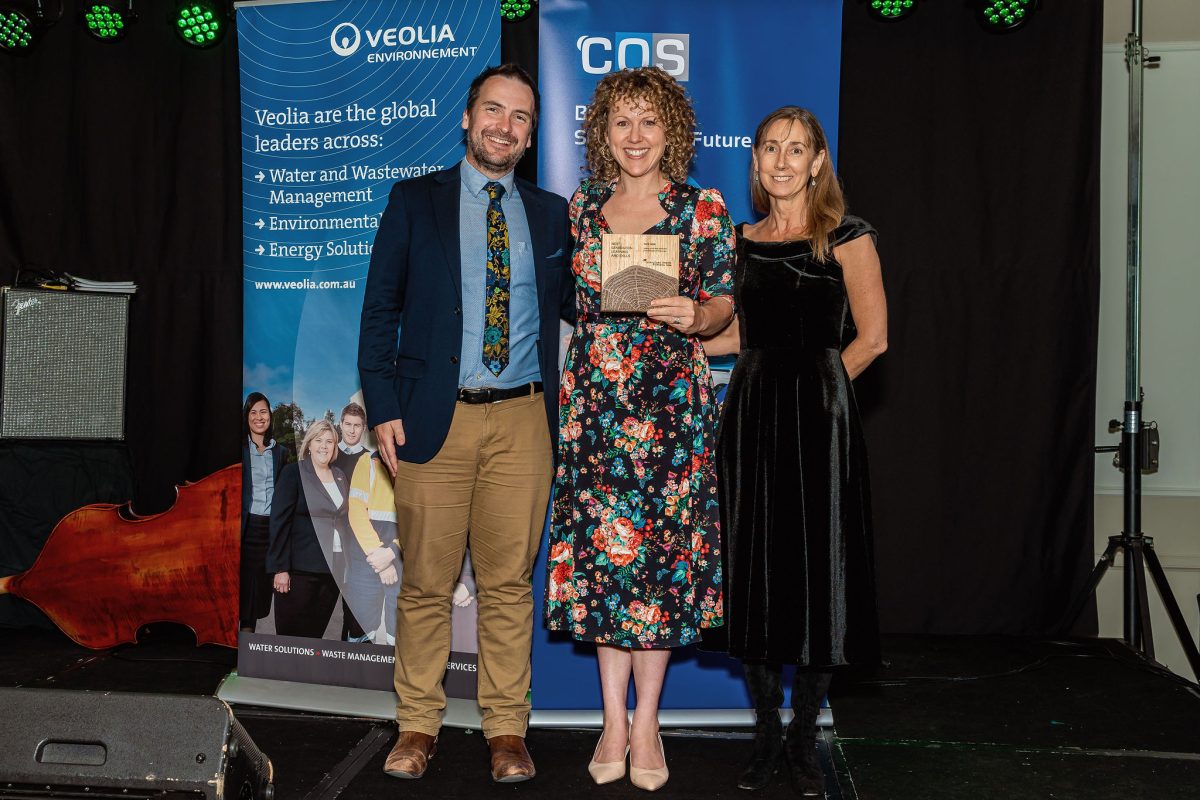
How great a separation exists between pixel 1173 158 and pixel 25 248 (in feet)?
17.5

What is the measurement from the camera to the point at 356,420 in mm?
3289

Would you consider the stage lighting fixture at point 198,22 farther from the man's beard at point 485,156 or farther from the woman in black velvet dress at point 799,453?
the woman in black velvet dress at point 799,453

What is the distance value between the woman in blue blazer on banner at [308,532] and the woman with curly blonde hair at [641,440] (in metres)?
1.12

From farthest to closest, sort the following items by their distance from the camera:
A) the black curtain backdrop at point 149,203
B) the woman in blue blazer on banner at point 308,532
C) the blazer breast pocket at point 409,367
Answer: the black curtain backdrop at point 149,203 < the woman in blue blazer on banner at point 308,532 < the blazer breast pocket at point 409,367

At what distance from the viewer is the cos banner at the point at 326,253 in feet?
10.6

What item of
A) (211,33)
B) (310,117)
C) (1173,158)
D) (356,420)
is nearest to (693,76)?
(310,117)

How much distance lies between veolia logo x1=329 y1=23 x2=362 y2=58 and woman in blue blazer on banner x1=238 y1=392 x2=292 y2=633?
122 centimetres

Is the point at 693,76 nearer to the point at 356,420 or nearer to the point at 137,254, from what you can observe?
the point at 356,420

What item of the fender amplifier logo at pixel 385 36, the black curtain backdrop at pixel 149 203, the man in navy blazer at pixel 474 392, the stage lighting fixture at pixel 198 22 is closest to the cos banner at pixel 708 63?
the man in navy blazer at pixel 474 392

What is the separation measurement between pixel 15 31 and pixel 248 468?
99.2 inches

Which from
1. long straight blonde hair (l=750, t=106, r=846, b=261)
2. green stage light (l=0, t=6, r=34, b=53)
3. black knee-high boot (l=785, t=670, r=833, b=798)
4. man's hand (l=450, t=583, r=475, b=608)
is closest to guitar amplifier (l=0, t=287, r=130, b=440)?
green stage light (l=0, t=6, r=34, b=53)

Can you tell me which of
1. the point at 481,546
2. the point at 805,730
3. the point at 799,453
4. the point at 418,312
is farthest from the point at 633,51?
the point at 805,730

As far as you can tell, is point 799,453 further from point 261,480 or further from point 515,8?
point 515,8

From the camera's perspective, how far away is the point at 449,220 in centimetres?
256
